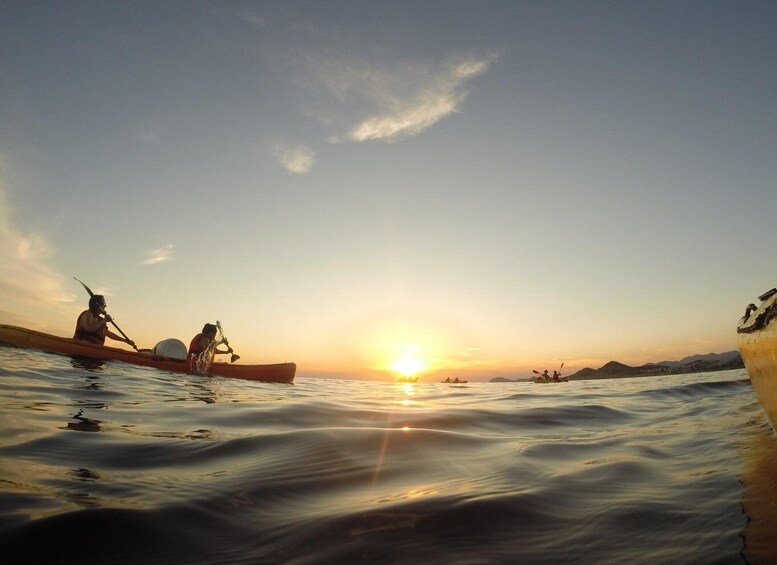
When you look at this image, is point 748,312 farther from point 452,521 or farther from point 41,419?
point 41,419

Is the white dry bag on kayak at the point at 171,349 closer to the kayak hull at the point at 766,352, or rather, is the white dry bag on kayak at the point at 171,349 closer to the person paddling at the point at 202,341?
the person paddling at the point at 202,341

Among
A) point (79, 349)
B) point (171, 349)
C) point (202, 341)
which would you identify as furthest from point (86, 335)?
point (202, 341)

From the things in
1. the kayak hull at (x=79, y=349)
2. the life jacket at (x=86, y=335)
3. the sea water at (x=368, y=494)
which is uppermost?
the life jacket at (x=86, y=335)

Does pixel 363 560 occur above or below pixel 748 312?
below

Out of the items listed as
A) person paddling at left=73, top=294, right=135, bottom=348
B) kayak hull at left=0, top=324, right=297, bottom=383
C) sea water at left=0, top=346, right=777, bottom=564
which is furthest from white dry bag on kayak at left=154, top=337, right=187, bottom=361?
sea water at left=0, top=346, right=777, bottom=564

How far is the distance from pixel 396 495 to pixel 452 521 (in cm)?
53

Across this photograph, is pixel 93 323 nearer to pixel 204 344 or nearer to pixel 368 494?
pixel 204 344

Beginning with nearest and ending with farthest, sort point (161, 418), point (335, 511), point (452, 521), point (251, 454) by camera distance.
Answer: point (452, 521) → point (335, 511) → point (251, 454) → point (161, 418)

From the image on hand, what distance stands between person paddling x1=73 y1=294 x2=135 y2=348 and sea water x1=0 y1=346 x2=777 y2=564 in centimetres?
1358

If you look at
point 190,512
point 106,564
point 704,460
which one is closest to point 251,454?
point 190,512

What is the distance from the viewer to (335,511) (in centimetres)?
227

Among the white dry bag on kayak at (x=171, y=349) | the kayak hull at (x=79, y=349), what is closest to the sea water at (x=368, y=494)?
the kayak hull at (x=79, y=349)

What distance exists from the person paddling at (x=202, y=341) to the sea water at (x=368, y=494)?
13226mm

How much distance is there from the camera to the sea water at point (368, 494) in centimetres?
181
